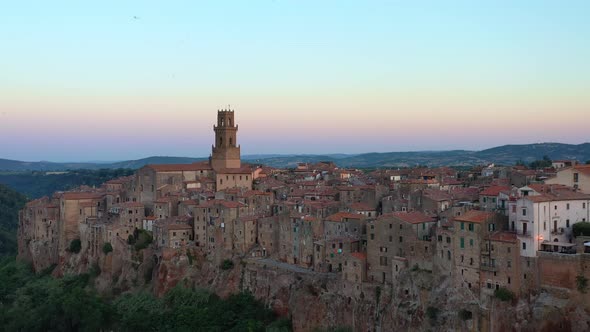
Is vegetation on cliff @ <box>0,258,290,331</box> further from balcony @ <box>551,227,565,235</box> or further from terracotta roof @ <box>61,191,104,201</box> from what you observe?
balcony @ <box>551,227,565,235</box>

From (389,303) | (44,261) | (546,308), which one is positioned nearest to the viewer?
(546,308)

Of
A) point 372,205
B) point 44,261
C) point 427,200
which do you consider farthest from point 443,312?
point 44,261

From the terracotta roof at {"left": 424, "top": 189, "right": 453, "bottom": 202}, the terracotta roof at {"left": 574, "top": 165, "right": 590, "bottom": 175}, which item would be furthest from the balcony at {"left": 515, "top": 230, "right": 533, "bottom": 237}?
the terracotta roof at {"left": 424, "top": 189, "right": 453, "bottom": 202}

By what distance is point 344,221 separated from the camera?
50.6 meters

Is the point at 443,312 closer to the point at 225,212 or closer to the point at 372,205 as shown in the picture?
the point at 372,205

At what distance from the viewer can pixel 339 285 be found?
46.5 metres

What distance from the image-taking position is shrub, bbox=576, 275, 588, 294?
1354 inches

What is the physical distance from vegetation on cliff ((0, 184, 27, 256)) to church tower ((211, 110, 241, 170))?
39.5m

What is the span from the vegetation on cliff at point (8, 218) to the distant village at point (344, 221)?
25.4m

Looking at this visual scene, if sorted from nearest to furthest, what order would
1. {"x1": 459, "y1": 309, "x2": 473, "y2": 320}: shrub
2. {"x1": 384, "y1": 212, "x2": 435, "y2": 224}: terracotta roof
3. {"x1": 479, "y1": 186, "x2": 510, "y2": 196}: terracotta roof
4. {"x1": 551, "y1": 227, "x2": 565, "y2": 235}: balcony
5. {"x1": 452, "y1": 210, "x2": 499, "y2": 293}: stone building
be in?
{"x1": 551, "y1": 227, "x2": 565, "y2": 235}: balcony → {"x1": 459, "y1": 309, "x2": 473, "y2": 320}: shrub → {"x1": 452, "y1": 210, "x2": 499, "y2": 293}: stone building → {"x1": 384, "y1": 212, "x2": 435, "y2": 224}: terracotta roof → {"x1": 479, "y1": 186, "x2": 510, "y2": 196}: terracotta roof

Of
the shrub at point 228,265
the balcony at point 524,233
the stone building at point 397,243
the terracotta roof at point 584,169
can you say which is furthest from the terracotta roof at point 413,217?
the shrub at point 228,265

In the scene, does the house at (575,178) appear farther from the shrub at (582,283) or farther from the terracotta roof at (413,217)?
the shrub at (582,283)

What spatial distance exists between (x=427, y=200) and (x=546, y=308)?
1559 centimetres

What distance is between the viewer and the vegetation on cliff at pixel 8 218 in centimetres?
10400
